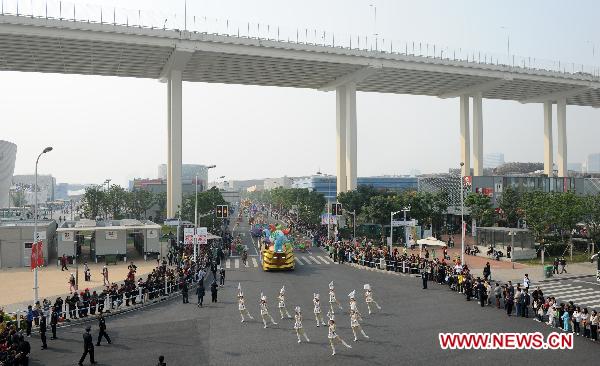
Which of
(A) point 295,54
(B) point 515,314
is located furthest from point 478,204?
(B) point 515,314

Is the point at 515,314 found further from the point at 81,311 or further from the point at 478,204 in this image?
the point at 478,204

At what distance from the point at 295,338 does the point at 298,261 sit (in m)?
22.7

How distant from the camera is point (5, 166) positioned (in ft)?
290

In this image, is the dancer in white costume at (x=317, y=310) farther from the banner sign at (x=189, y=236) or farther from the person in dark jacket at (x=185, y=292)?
the banner sign at (x=189, y=236)

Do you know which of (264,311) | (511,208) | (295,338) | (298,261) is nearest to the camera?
(295,338)

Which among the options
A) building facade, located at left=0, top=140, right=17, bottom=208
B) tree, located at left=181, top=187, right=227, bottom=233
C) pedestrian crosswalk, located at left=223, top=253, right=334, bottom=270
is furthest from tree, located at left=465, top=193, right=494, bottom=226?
building facade, located at left=0, top=140, right=17, bottom=208

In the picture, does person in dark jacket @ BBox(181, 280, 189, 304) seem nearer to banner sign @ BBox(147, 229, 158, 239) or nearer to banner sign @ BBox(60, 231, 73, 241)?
banner sign @ BBox(147, 229, 158, 239)

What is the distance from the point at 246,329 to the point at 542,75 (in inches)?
3063

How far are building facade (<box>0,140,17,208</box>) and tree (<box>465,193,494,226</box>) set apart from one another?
268ft

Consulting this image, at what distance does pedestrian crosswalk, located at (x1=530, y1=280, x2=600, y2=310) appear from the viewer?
25.5 metres

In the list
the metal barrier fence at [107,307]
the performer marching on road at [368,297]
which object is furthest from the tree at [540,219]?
the metal barrier fence at [107,307]

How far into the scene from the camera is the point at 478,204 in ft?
182

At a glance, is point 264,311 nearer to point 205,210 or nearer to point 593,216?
point 593,216

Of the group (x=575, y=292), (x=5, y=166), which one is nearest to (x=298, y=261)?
(x=575, y=292)
